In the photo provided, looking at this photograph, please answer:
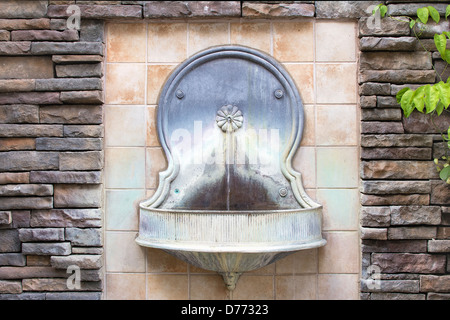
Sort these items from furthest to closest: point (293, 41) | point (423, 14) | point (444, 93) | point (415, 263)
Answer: point (293, 41) < point (415, 263) < point (423, 14) < point (444, 93)

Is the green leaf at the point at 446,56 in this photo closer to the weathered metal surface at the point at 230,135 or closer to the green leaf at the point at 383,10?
the green leaf at the point at 383,10

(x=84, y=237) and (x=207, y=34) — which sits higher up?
(x=207, y=34)

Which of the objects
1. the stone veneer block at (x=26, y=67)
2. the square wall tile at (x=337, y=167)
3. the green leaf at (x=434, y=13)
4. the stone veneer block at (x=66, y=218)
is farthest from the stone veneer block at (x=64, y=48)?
the green leaf at (x=434, y=13)

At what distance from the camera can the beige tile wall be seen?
2.40 meters

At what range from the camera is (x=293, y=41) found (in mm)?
2408

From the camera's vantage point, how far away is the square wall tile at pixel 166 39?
241cm

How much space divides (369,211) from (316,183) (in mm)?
292

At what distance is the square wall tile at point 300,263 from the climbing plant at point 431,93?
739 mm

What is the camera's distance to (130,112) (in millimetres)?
2416

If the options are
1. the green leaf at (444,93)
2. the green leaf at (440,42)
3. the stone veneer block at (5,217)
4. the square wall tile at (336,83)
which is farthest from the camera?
the square wall tile at (336,83)

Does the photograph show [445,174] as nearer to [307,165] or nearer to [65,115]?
[307,165]

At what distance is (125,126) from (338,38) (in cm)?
118

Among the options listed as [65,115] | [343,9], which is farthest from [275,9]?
[65,115]

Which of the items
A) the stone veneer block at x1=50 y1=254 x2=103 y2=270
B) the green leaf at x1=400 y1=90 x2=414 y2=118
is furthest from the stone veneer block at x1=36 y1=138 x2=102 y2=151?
the green leaf at x1=400 y1=90 x2=414 y2=118
